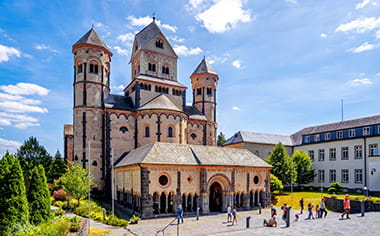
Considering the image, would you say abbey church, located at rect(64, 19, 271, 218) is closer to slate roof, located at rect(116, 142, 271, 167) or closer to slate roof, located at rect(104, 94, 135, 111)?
slate roof, located at rect(104, 94, 135, 111)

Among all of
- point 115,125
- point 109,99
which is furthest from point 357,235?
point 109,99

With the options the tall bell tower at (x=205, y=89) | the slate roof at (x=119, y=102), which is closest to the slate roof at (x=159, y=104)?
the slate roof at (x=119, y=102)

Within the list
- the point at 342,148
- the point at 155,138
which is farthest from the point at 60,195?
the point at 342,148

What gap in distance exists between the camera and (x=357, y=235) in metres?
17.8

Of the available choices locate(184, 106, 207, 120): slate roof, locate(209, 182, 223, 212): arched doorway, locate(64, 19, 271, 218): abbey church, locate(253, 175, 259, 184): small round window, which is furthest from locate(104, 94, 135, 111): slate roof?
locate(253, 175, 259, 184): small round window

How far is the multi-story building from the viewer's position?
44103 mm

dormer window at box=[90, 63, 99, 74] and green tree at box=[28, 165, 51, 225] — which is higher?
dormer window at box=[90, 63, 99, 74]

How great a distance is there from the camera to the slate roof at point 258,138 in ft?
182

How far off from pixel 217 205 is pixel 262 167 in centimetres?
816

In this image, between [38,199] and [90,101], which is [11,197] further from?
[90,101]

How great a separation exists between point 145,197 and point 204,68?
110 feet

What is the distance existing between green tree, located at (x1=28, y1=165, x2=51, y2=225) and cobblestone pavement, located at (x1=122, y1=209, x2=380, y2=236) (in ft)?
21.0

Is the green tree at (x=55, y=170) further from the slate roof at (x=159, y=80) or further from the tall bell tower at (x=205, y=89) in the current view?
the tall bell tower at (x=205, y=89)

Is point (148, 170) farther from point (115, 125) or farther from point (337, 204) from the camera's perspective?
point (337, 204)
